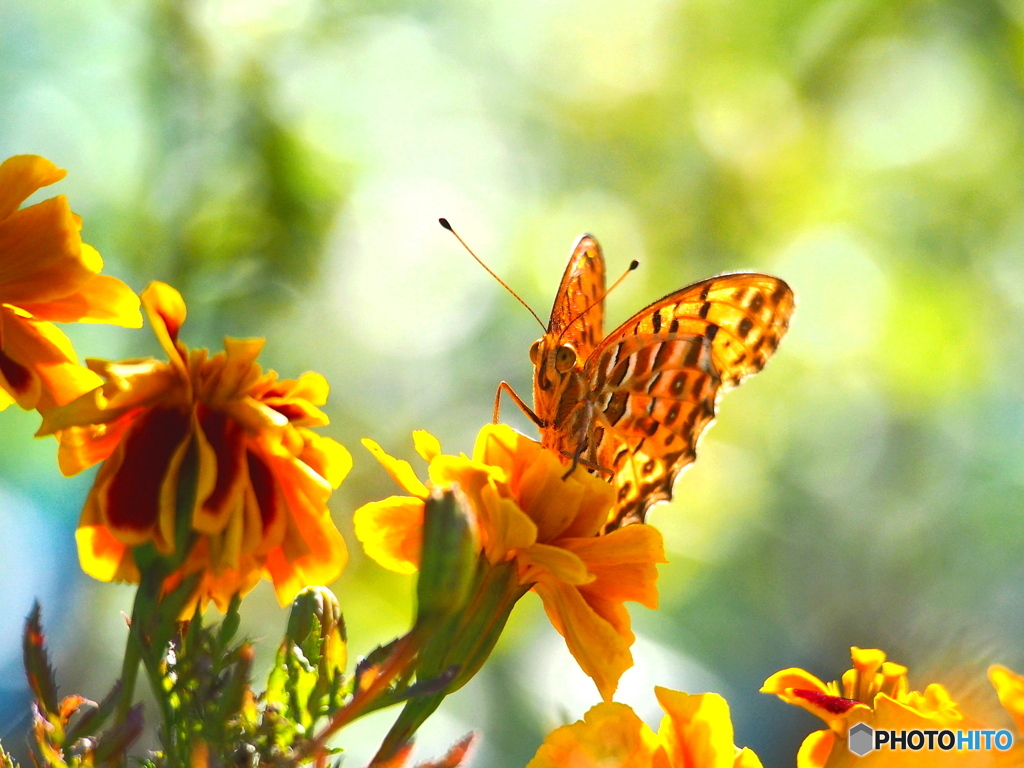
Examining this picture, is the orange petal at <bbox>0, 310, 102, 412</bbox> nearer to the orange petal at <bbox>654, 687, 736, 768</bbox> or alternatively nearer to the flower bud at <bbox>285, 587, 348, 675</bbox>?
the flower bud at <bbox>285, 587, 348, 675</bbox>

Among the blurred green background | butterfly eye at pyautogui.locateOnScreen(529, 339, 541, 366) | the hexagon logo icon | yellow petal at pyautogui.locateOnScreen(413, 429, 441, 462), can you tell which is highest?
the blurred green background

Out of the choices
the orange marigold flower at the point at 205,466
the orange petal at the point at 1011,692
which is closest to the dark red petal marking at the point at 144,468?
the orange marigold flower at the point at 205,466

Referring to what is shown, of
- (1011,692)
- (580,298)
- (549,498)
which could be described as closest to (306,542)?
(549,498)

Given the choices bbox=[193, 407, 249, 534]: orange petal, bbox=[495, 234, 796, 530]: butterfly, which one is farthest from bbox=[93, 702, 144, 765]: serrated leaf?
bbox=[495, 234, 796, 530]: butterfly

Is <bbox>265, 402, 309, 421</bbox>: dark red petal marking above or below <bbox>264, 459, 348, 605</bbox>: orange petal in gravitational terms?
above

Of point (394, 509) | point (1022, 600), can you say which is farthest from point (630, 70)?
point (394, 509)

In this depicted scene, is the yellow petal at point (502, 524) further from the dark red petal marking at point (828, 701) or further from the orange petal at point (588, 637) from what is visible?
the dark red petal marking at point (828, 701)

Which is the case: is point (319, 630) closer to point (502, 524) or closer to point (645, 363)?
point (502, 524)
